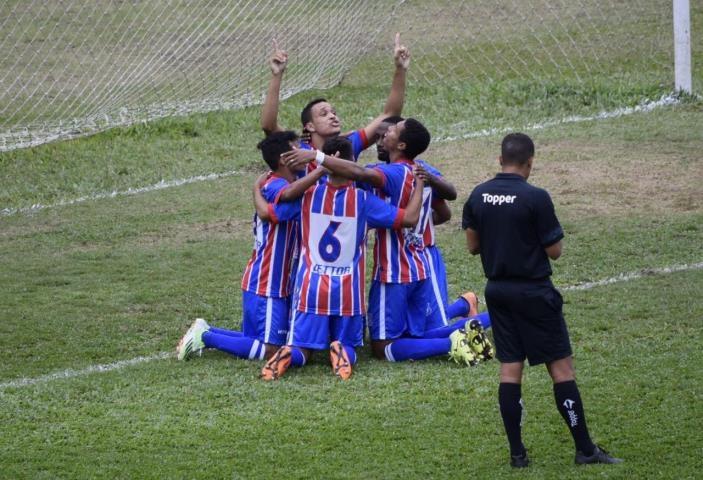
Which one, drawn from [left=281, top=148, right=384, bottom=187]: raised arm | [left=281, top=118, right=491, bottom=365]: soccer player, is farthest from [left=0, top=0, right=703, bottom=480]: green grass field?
[left=281, top=148, right=384, bottom=187]: raised arm

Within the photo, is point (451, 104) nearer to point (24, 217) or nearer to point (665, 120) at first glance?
point (665, 120)

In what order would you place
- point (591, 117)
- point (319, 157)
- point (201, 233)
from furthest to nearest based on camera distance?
point (591, 117)
point (201, 233)
point (319, 157)

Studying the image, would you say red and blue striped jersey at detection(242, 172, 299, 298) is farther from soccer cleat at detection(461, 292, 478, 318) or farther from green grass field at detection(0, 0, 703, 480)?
soccer cleat at detection(461, 292, 478, 318)

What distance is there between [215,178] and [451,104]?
353cm

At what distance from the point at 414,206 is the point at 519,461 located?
2.21 meters

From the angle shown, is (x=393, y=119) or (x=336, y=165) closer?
(x=336, y=165)

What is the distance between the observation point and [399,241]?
324 inches

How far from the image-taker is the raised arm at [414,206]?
8.02m

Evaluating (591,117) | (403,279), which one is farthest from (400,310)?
(591,117)

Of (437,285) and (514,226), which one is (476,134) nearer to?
(437,285)

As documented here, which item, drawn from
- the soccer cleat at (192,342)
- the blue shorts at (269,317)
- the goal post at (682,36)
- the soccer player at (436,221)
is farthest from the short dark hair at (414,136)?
the goal post at (682,36)

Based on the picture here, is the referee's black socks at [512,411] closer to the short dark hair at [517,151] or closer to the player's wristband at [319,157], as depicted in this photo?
the short dark hair at [517,151]

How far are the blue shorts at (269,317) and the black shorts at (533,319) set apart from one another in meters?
2.32

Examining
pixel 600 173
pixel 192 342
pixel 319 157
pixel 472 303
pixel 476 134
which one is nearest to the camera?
pixel 319 157
